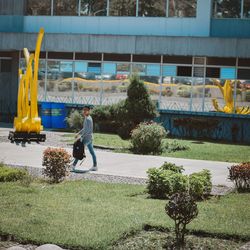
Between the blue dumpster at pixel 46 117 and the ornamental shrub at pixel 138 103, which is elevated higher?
the ornamental shrub at pixel 138 103

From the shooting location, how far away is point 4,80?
3803cm

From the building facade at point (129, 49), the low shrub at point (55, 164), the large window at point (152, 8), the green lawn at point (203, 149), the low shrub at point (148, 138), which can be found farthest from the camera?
the large window at point (152, 8)

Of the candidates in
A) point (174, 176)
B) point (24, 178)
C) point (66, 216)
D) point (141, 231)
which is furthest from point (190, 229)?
point (24, 178)

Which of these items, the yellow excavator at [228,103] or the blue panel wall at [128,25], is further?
the blue panel wall at [128,25]

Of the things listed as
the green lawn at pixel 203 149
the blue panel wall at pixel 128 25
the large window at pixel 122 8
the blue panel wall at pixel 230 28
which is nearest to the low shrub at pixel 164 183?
the green lawn at pixel 203 149

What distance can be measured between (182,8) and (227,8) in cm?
221

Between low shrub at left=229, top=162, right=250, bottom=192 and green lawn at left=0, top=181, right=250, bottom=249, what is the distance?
2.20 ft

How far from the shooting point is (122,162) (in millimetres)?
20891

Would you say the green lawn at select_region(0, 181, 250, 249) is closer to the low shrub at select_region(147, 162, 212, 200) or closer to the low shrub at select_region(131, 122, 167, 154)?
the low shrub at select_region(147, 162, 212, 200)

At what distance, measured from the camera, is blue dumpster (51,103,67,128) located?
107 ft

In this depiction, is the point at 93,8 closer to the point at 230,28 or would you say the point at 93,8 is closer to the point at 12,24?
the point at 12,24

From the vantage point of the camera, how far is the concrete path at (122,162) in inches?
740

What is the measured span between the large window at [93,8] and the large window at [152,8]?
203 cm

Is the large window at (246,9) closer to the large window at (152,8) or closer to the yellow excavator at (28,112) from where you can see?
the large window at (152,8)
